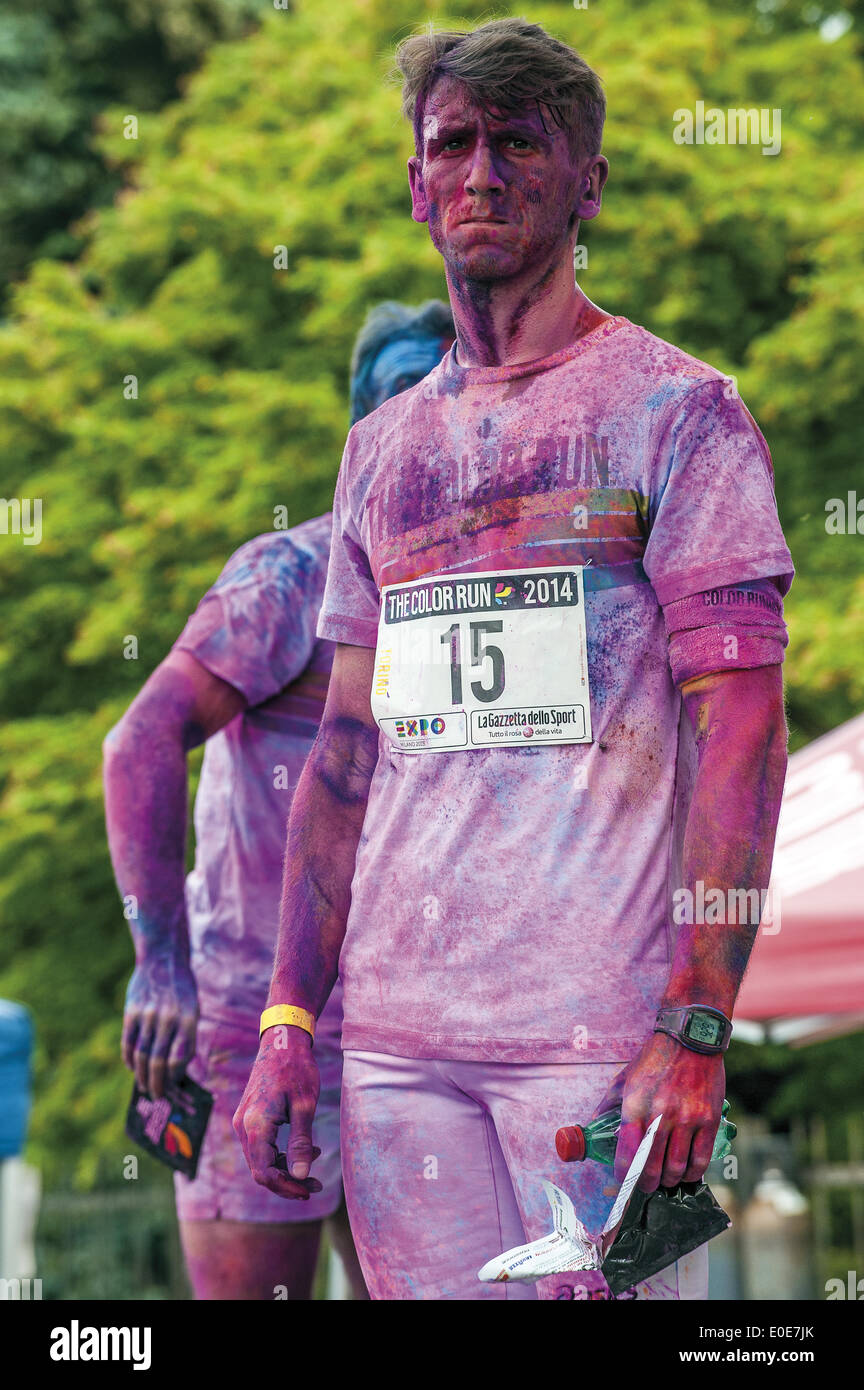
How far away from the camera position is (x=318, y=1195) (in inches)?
147

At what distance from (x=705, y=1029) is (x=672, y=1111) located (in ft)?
0.34

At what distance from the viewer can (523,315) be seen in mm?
2537

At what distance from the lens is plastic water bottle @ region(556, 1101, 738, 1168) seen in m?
2.20

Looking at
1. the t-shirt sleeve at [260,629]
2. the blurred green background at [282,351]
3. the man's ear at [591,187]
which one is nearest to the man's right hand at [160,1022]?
the t-shirt sleeve at [260,629]

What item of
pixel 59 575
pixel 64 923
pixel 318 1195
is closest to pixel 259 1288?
pixel 318 1195

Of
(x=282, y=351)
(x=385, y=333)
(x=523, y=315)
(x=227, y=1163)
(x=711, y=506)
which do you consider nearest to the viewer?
(x=711, y=506)

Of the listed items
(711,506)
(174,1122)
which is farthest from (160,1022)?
(711,506)

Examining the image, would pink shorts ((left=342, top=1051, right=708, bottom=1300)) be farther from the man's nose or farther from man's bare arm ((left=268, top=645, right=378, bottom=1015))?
the man's nose

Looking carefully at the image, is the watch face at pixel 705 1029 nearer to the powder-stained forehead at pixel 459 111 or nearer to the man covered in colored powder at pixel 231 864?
the powder-stained forehead at pixel 459 111

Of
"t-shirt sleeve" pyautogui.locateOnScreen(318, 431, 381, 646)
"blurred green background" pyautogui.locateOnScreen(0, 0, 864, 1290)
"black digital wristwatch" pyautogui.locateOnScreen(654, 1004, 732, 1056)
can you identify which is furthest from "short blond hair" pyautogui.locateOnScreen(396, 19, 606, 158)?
"blurred green background" pyautogui.locateOnScreen(0, 0, 864, 1290)

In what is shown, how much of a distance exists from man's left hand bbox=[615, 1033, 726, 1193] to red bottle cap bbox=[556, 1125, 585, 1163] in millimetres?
48

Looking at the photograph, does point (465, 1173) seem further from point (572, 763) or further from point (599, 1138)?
point (572, 763)

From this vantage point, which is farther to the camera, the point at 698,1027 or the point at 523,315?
the point at 523,315
